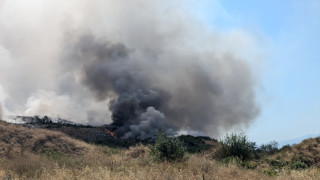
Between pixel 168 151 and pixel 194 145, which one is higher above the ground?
pixel 194 145

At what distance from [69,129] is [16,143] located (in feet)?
104

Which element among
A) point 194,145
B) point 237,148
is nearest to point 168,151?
point 237,148

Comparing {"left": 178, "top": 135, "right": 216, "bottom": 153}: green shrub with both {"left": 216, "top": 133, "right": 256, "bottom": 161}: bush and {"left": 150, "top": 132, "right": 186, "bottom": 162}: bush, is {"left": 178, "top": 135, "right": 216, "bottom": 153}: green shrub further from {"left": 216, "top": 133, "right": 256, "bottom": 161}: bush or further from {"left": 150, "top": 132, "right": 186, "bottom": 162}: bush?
{"left": 150, "top": 132, "right": 186, "bottom": 162}: bush

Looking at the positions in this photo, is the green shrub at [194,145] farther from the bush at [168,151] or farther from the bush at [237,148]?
the bush at [168,151]

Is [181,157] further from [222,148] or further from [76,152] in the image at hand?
[76,152]

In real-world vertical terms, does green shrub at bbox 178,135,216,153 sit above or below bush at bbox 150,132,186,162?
above

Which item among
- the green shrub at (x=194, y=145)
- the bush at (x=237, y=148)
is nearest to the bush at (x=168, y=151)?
the bush at (x=237, y=148)

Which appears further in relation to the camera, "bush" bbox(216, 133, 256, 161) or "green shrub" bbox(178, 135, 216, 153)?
"green shrub" bbox(178, 135, 216, 153)

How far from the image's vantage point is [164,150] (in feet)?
52.2

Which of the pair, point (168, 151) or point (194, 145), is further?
point (194, 145)

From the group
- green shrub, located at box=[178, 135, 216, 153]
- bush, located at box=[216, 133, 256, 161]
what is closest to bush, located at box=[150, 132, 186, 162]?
bush, located at box=[216, 133, 256, 161]

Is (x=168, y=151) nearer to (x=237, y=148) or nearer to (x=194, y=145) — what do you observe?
(x=237, y=148)

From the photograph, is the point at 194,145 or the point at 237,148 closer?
the point at 237,148

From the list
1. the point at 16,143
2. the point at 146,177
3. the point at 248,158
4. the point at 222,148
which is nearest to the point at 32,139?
the point at 16,143
